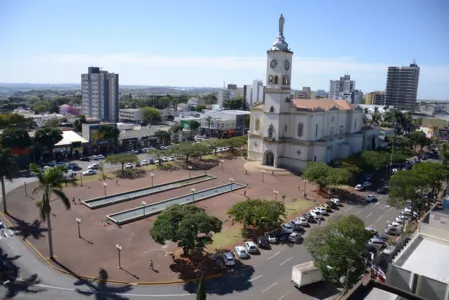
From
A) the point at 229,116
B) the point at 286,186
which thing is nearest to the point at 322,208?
the point at 286,186

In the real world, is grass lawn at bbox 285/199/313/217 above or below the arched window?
below

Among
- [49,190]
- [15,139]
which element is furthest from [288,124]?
[15,139]

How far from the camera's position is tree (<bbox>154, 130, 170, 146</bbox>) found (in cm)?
8312

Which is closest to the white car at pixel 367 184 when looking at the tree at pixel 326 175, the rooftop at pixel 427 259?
the tree at pixel 326 175

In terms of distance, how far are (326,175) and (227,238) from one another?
853 inches

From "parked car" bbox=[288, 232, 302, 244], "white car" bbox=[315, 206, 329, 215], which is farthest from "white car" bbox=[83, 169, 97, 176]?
"parked car" bbox=[288, 232, 302, 244]

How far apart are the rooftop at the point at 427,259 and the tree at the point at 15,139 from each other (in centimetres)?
5872

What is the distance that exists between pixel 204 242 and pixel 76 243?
13.3 m

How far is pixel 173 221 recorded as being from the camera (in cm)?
2900

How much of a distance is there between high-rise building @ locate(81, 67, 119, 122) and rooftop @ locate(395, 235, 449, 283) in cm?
11543

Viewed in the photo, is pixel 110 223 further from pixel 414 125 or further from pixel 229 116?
pixel 414 125

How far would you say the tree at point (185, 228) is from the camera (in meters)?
27.6

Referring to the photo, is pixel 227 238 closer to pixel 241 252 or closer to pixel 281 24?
pixel 241 252

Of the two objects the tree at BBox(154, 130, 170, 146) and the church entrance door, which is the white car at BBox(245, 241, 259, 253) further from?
the tree at BBox(154, 130, 170, 146)
